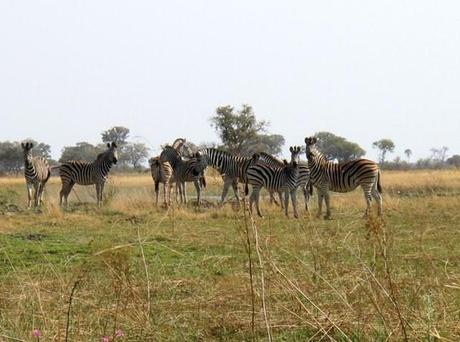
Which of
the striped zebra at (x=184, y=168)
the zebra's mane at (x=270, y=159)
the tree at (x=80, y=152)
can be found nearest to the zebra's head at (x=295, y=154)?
the zebra's mane at (x=270, y=159)

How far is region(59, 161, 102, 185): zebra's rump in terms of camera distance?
73.5ft

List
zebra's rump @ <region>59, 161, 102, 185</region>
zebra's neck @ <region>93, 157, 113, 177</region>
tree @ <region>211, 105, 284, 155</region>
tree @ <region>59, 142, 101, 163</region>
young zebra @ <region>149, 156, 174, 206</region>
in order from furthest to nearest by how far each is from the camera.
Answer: tree @ <region>59, 142, 101, 163</region> < tree @ <region>211, 105, 284, 155</region> < young zebra @ <region>149, 156, 174, 206</region> < zebra's rump @ <region>59, 161, 102, 185</region> < zebra's neck @ <region>93, 157, 113, 177</region>

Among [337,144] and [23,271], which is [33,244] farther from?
[337,144]

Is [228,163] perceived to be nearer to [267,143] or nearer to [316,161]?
[316,161]

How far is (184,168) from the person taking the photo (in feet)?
72.6

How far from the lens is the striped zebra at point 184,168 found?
2179cm

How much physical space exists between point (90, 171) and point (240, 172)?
493 centimetres

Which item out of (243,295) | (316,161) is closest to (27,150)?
(316,161)

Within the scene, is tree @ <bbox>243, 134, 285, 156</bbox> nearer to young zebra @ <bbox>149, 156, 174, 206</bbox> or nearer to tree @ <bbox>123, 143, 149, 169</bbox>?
tree @ <bbox>123, 143, 149, 169</bbox>

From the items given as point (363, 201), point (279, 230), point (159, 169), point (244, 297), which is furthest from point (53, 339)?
point (159, 169)

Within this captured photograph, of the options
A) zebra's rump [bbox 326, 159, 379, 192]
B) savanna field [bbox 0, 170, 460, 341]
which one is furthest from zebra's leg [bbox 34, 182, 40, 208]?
savanna field [bbox 0, 170, 460, 341]

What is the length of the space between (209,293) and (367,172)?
1277 centimetres

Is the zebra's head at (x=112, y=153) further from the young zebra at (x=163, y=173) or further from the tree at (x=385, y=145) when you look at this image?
the tree at (x=385, y=145)

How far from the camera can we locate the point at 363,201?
66.4 feet
